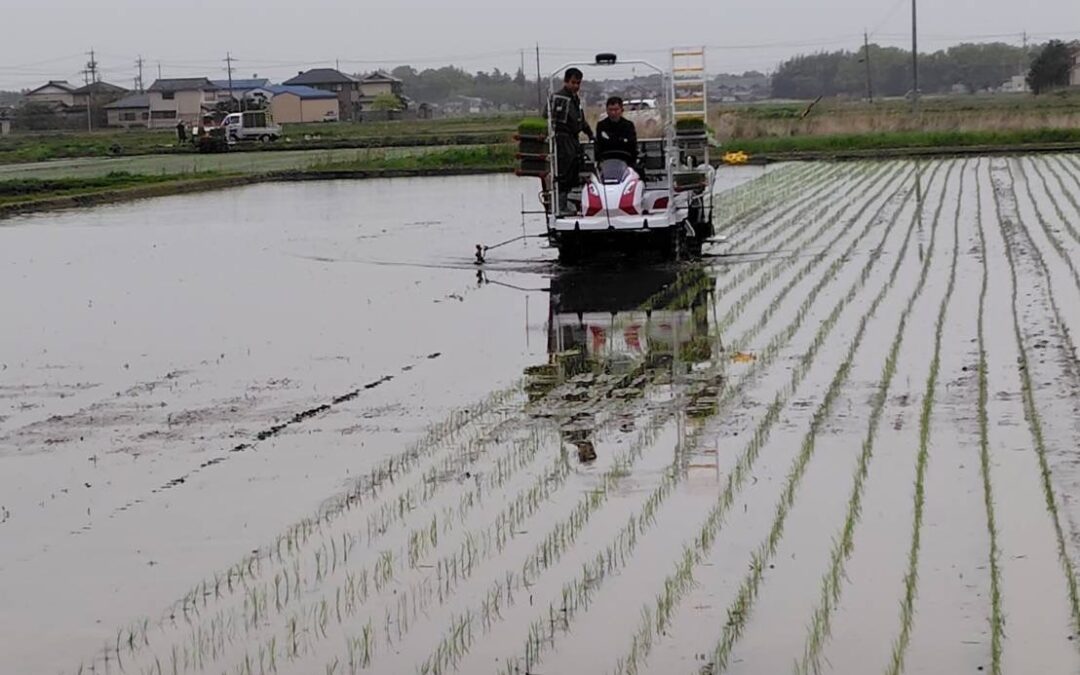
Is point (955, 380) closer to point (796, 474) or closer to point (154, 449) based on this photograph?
point (796, 474)

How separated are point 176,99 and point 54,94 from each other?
54.5 feet

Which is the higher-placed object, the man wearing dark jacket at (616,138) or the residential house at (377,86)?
the residential house at (377,86)

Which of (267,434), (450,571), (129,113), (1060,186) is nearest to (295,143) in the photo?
(1060,186)

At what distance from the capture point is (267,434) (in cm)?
762

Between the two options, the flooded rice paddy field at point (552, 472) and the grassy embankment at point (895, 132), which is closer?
the flooded rice paddy field at point (552, 472)

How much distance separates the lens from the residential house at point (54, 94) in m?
105

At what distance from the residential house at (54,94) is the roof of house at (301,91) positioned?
15.8 meters

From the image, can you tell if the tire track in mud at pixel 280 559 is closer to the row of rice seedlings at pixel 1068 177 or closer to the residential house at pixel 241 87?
the row of rice seedlings at pixel 1068 177

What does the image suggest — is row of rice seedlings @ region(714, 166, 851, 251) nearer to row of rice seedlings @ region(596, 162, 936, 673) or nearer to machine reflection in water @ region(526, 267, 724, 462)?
machine reflection in water @ region(526, 267, 724, 462)

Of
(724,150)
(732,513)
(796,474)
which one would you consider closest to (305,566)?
(732,513)

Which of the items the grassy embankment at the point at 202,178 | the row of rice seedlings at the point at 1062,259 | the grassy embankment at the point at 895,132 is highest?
the grassy embankment at the point at 895,132

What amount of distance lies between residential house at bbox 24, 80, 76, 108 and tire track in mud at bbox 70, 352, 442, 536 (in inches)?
3931

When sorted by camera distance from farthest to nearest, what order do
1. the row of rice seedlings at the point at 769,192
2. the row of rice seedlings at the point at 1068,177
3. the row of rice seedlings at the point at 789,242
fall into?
the row of rice seedlings at the point at 769,192 → the row of rice seedlings at the point at 1068,177 → the row of rice seedlings at the point at 789,242

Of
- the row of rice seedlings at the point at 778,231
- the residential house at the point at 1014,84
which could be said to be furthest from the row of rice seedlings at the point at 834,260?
the residential house at the point at 1014,84
